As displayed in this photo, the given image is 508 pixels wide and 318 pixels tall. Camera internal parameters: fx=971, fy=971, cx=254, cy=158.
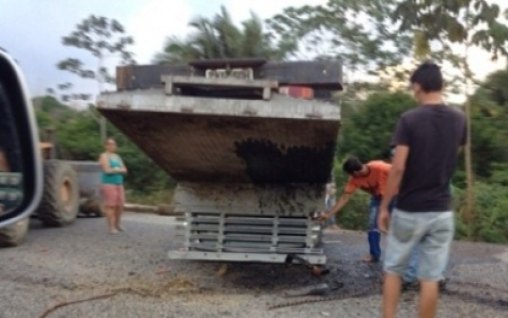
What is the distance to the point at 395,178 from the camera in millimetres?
6762

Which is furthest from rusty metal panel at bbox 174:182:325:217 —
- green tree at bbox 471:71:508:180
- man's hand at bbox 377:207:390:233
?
green tree at bbox 471:71:508:180

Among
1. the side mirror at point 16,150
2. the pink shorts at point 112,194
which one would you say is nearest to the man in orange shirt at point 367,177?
the pink shorts at point 112,194

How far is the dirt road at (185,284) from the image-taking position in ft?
27.4

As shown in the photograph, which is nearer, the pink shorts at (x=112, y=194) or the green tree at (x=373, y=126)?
the pink shorts at (x=112, y=194)

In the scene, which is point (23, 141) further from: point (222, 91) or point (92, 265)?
point (92, 265)

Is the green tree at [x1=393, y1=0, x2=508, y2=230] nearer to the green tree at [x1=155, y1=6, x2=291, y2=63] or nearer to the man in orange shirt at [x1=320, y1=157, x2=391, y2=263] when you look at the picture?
the man in orange shirt at [x1=320, y1=157, x2=391, y2=263]

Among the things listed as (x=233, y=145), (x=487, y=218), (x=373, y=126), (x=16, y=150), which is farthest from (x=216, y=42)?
(x=16, y=150)

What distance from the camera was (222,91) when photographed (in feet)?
27.2

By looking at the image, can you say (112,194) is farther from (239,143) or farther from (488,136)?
(488,136)

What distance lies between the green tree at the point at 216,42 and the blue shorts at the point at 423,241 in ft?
73.0

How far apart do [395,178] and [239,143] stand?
224cm

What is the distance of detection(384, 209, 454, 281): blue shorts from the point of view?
6.73 meters

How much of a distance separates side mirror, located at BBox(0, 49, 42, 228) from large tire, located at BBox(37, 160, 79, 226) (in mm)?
12482

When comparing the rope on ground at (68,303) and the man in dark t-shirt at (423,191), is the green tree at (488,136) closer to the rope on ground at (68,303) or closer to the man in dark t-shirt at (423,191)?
the rope on ground at (68,303)
